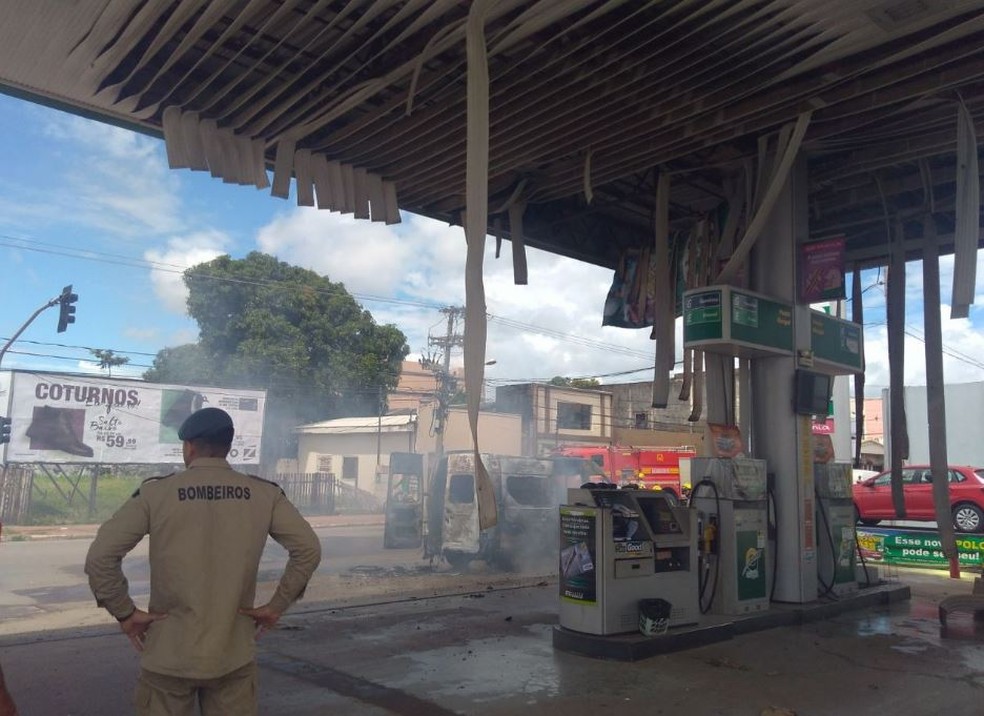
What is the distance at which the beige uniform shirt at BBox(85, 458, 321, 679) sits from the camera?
3.06 meters

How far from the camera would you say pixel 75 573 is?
14.8 m

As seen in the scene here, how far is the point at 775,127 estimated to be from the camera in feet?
26.4

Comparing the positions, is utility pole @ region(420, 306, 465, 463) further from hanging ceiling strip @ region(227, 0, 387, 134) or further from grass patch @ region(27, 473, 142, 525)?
hanging ceiling strip @ region(227, 0, 387, 134)

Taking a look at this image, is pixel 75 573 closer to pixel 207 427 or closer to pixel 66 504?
pixel 207 427

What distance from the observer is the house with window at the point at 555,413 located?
133 feet

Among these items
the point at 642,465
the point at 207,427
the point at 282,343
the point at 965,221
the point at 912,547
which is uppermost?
the point at 282,343

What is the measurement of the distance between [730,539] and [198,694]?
6.22 meters

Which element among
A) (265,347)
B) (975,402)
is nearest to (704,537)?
(975,402)

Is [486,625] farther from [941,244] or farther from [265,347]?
[265,347]

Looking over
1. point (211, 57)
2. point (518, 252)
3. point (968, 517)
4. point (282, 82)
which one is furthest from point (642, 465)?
point (211, 57)

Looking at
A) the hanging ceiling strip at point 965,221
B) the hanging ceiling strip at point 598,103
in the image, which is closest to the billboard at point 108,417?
the hanging ceiling strip at point 598,103

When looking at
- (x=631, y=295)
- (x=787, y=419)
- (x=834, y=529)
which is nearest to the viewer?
(x=787, y=419)

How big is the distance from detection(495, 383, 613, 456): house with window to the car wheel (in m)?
22.4

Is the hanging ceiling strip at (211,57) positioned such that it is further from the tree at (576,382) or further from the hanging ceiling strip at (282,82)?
the tree at (576,382)
